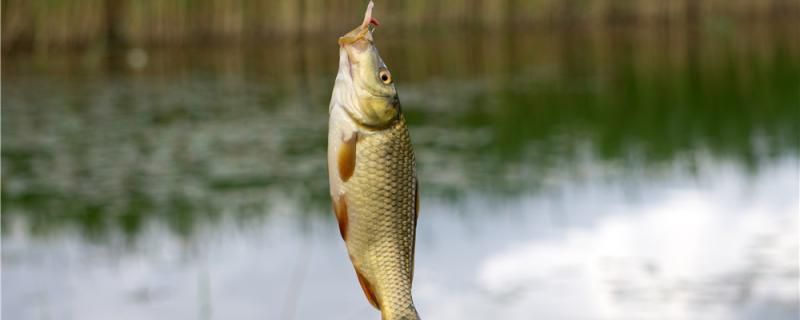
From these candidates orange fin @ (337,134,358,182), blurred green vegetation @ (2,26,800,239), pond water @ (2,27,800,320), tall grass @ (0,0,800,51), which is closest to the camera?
orange fin @ (337,134,358,182)

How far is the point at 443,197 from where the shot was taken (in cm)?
882

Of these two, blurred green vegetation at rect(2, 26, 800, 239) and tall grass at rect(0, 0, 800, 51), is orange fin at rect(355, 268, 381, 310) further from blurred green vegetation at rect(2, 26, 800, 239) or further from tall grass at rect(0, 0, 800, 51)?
tall grass at rect(0, 0, 800, 51)

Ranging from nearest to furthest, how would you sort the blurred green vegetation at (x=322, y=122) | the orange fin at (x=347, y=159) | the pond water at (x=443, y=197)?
the orange fin at (x=347, y=159), the pond water at (x=443, y=197), the blurred green vegetation at (x=322, y=122)

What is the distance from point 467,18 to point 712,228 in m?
13.2

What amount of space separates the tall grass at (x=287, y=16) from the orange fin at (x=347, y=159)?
16.2m

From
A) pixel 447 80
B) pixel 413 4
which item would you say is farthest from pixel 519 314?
pixel 413 4

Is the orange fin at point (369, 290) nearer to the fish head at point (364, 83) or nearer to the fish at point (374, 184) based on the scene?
the fish at point (374, 184)

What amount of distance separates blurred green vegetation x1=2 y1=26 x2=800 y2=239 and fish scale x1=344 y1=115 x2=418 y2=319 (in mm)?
6603

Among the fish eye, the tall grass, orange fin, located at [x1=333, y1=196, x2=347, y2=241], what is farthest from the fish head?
the tall grass

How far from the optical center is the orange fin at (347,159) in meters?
1.80

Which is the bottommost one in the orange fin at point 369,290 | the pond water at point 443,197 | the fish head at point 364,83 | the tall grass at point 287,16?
the pond water at point 443,197

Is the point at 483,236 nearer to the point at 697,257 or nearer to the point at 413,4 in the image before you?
the point at 697,257

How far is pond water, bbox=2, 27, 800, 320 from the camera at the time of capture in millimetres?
6957

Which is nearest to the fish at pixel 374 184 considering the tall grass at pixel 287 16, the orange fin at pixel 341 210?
the orange fin at pixel 341 210
